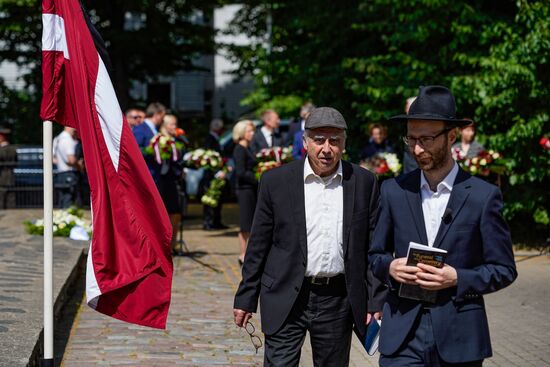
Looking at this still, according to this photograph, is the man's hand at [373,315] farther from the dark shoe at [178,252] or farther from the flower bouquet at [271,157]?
the dark shoe at [178,252]

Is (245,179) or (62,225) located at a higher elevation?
(245,179)

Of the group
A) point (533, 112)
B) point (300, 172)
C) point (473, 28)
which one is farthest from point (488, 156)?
point (300, 172)

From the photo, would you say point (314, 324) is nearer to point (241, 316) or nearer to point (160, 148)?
point (241, 316)

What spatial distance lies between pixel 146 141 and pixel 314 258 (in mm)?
8909

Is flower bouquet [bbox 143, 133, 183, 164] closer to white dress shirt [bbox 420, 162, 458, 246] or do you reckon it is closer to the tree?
white dress shirt [bbox 420, 162, 458, 246]

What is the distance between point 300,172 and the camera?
588cm

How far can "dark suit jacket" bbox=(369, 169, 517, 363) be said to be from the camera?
15.4 feet

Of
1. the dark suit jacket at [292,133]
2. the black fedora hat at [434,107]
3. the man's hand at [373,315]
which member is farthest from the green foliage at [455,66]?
the black fedora hat at [434,107]

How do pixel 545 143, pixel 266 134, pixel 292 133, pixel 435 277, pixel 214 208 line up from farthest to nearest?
pixel 214 208, pixel 292 133, pixel 266 134, pixel 545 143, pixel 435 277

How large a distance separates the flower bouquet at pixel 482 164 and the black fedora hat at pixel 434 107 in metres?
9.31

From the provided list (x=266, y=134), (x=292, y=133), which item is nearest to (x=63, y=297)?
(x=266, y=134)

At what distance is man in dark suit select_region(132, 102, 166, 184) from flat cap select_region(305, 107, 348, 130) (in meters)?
8.42

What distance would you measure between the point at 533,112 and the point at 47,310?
35.2ft

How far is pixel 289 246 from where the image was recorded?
5758 millimetres
